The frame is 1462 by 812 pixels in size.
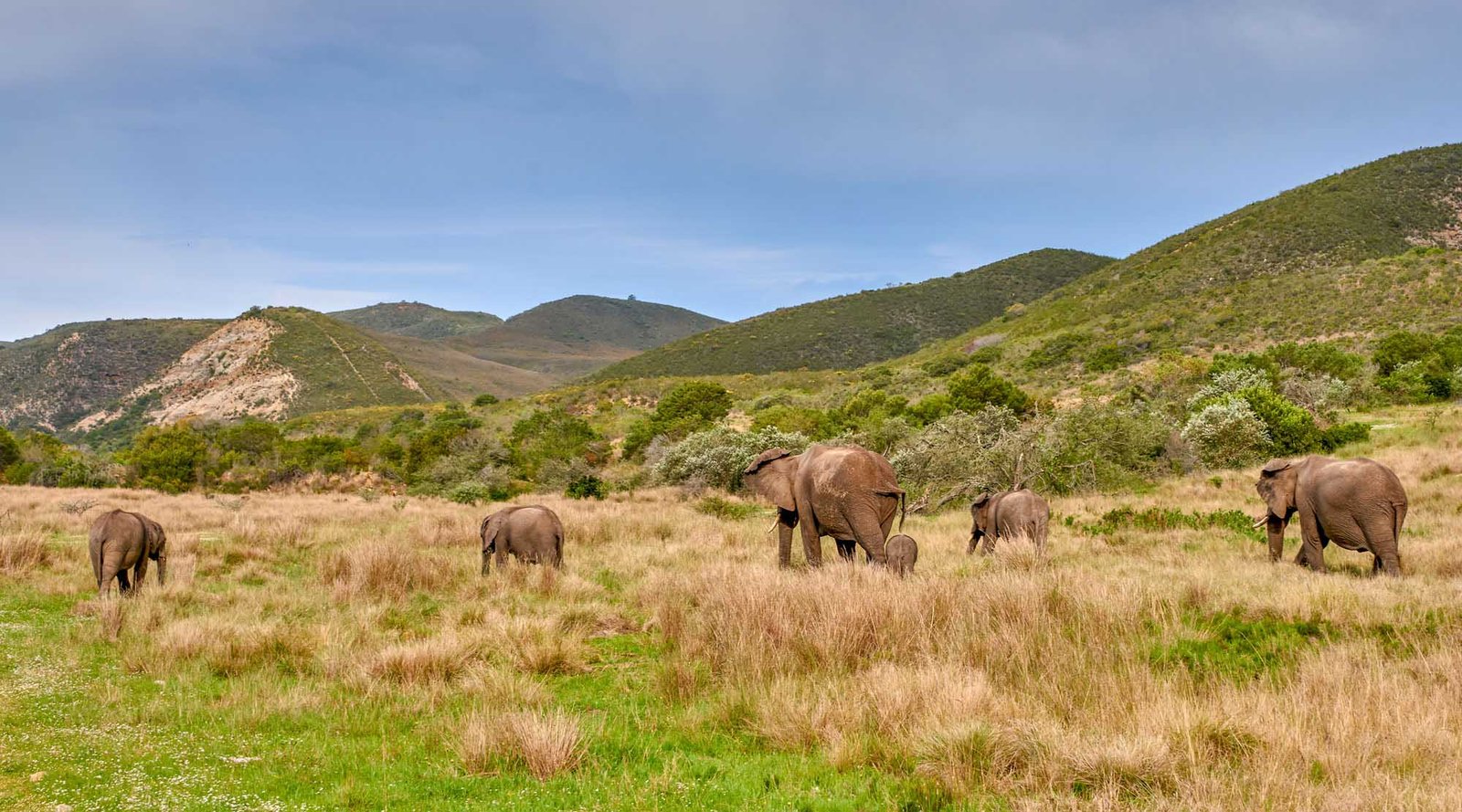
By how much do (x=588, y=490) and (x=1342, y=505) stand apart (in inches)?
915

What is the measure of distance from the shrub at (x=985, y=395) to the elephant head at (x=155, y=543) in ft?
92.5

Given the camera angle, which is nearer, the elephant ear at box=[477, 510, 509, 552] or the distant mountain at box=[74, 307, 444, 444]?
the elephant ear at box=[477, 510, 509, 552]

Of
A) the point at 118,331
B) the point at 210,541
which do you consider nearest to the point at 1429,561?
the point at 210,541

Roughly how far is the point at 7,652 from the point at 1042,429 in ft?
79.4

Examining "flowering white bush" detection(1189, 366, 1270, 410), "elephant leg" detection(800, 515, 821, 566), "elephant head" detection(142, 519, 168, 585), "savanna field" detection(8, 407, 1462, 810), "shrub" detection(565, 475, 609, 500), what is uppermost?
"flowering white bush" detection(1189, 366, 1270, 410)

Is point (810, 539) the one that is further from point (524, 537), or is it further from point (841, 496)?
point (524, 537)

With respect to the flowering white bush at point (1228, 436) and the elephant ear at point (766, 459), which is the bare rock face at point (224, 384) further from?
the flowering white bush at point (1228, 436)

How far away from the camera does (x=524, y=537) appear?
1206 centimetres

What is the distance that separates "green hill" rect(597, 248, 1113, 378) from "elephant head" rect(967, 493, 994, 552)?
233 feet

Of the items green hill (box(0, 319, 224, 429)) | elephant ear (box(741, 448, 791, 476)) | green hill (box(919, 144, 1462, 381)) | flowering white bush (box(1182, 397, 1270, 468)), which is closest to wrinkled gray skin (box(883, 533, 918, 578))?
elephant ear (box(741, 448, 791, 476))

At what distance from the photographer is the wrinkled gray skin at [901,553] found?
393 inches

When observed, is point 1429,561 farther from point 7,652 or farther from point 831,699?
point 7,652

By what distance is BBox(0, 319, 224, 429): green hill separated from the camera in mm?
94250

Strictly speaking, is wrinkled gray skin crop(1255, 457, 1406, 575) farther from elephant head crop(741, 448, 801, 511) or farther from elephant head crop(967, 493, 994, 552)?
elephant head crop(741, 448, 801, 511)
